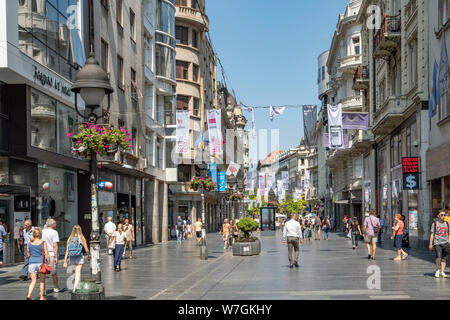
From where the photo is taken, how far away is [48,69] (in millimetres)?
23125

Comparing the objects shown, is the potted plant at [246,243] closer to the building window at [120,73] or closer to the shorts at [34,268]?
the building window at [120,73]

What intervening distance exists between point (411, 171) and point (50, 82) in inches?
→ 660

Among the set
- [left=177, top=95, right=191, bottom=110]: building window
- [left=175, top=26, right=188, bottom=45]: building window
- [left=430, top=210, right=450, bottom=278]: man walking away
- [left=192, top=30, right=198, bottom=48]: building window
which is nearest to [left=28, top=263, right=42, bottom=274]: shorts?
[left=430, top=210, right=450, bottom=278]: man walking away

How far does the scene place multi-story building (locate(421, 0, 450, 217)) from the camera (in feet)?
83.1

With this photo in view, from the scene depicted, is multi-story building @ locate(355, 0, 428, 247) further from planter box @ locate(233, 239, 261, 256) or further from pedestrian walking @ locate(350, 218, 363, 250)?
planter box @ locate(233, 239, 261, 256)

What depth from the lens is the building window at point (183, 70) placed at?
57281mm

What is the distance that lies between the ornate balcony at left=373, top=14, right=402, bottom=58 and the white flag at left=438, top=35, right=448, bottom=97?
10047 millimetres

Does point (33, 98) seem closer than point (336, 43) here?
Yes

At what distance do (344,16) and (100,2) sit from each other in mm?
37834

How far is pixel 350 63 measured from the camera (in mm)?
60125

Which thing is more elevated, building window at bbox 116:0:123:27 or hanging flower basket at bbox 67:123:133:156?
building window at bbox 116:0:123:27

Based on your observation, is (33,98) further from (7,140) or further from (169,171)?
(169,171)

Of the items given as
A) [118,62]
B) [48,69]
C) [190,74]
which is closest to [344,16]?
[190,74]

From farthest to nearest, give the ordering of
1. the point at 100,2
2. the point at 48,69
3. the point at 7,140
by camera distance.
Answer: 1. the point at 100,2
2. the point at 48,69
3. the point at 7,140
